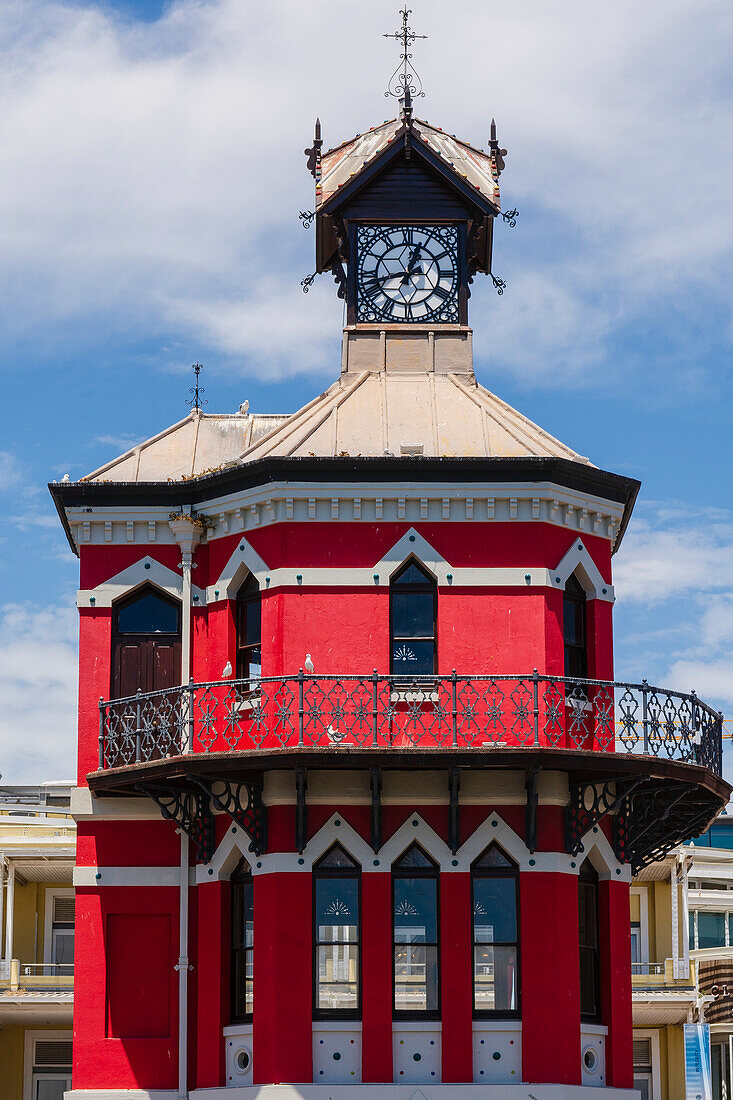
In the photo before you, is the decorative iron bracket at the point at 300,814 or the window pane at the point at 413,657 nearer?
the decorative iron bracket at the point at 300,814

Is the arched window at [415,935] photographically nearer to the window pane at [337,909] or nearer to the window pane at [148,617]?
the window pane at [337,909]

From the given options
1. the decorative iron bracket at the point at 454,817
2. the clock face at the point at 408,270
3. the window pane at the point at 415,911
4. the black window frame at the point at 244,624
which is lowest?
the window pane at the point at 415,911

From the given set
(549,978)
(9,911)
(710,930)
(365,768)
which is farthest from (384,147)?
(710,930)

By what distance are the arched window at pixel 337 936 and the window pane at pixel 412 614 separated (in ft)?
10.9

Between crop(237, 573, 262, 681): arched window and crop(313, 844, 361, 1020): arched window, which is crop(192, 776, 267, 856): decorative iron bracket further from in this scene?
crop(237, 573, 262, 681): arched window

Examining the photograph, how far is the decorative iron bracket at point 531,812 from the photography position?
25484 millimetres

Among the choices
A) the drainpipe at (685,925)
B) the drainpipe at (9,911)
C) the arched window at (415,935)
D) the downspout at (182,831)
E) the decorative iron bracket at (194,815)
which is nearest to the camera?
the arched window at (415,935)

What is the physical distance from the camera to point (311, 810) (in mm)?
→ 25969

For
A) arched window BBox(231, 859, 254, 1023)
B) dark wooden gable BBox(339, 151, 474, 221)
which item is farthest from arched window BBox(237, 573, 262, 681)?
dark wooden gable BBox(339, 151, 474, 221)

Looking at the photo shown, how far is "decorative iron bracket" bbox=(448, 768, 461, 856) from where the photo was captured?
83.5 feet

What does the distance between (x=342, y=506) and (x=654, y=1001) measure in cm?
2060

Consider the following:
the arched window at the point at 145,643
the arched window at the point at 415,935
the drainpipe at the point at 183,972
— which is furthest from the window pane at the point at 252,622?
the arched window at the point at 415,935

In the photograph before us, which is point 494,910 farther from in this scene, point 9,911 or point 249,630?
point 9,911

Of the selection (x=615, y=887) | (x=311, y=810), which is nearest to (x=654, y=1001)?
(x=615, y=887)
